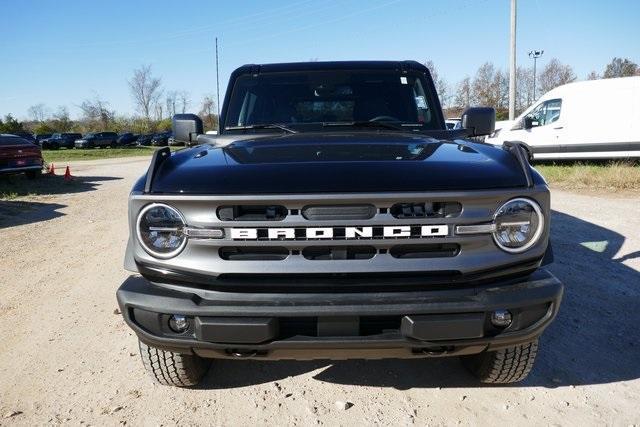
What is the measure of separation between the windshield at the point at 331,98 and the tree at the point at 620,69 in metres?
59.0

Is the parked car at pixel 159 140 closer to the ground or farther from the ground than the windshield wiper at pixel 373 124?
farther from the ground

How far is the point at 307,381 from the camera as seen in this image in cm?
296

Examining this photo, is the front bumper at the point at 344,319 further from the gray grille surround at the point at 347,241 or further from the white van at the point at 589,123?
the white van at the point at 589,123

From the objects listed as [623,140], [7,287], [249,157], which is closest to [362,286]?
[249,157]

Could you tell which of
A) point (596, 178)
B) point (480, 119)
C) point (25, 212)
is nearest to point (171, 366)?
point (480, 119)

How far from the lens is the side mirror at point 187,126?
3.92 metres

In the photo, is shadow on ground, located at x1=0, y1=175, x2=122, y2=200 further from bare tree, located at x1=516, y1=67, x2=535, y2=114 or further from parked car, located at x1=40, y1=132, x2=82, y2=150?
bare tree, located at x1=516, y1=67, x2=535, y2=114

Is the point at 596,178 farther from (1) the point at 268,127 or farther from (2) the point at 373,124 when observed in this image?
(1) the point at 268,127

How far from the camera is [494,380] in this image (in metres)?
2.77

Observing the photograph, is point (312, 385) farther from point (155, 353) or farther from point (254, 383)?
point (155, 353)

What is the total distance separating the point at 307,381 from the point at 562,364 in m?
1.55

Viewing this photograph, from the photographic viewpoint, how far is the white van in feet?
41.1

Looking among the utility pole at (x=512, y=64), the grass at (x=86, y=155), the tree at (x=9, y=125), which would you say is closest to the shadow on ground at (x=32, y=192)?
the grass at (x=86, y=155)

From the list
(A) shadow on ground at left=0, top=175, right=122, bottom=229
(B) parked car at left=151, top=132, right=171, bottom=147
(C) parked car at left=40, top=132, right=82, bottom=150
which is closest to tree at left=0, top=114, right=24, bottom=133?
(C) parked car at left=40, top=132, right=82, bottom=150
